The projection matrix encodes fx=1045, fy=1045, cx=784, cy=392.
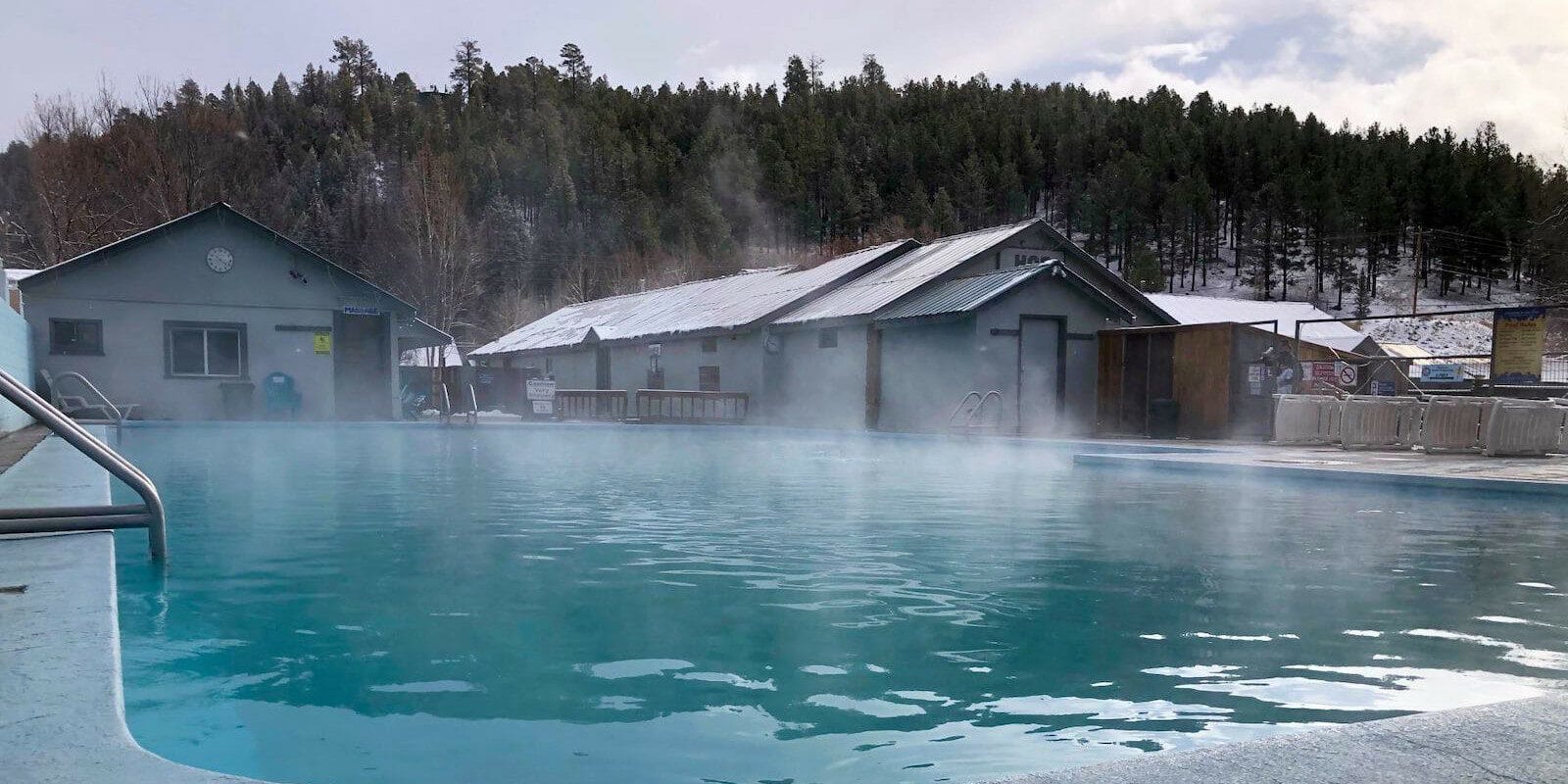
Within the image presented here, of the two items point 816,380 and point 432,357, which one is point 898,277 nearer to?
point 816,380

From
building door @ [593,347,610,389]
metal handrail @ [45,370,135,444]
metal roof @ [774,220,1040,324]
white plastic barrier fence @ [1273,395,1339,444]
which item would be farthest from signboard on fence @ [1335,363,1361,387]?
building door @ [593,347,610,389]

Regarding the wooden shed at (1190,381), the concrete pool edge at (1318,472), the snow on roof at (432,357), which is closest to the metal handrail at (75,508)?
the concrete pool edge at (1318,472)

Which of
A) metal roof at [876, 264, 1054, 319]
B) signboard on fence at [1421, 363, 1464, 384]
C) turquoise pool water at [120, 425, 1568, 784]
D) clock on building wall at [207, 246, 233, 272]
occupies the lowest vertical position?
turquoise pool water at [120, 425, 1568, 784]

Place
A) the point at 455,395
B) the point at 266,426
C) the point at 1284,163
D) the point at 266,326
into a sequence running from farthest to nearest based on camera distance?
1. the point at 1284,163
2. the point at 455,395
3. the point at 266,326
4. the point at 266,426

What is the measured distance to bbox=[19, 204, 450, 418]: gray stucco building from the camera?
69.1 ft

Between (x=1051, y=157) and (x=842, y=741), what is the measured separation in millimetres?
96746

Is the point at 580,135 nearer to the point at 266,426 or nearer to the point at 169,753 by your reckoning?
the point at 266,426

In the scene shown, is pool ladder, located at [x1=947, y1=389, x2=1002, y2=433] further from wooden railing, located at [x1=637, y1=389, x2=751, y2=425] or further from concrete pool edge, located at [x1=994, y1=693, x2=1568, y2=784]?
concrete pool edge, located at [x1=994, y1=693, x2=1568, y2=784]

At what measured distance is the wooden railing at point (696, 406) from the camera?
79.4 feet

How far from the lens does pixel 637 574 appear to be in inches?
243

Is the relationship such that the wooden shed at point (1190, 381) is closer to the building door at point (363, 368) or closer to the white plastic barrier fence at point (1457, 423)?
the white plastic barrier fence at point (1457, 423)

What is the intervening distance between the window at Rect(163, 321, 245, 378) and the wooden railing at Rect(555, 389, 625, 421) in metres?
7.68

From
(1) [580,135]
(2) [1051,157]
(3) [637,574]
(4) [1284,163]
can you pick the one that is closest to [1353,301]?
(4) [1284,163]

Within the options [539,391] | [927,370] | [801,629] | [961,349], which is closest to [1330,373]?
[961,349]
